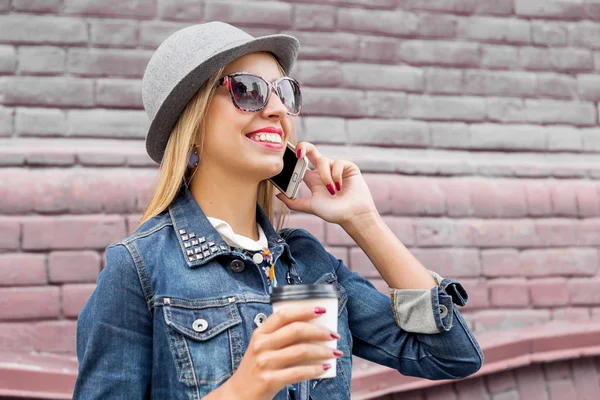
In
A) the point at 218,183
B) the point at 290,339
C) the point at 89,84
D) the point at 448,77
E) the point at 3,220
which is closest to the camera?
the point at 290,339

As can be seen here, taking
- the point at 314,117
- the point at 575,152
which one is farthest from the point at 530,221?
the point at 314,117

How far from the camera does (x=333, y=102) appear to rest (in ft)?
12.1

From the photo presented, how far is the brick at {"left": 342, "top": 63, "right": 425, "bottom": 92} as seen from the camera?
12.2ft

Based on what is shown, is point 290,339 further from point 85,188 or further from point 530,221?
point 530,221

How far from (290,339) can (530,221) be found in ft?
9.53

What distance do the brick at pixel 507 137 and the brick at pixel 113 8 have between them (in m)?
1.80

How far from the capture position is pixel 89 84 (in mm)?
3363

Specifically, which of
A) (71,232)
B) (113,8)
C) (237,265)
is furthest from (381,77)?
(237,265)

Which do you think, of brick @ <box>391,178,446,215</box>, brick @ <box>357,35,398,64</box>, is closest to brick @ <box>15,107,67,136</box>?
brick @ <box>357,35,398,64</box>

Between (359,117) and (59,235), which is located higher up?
(359,117)

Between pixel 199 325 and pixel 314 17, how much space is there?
8.06 feet

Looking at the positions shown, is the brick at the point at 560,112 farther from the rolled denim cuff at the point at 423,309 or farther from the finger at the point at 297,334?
the finger at the point at 297,334

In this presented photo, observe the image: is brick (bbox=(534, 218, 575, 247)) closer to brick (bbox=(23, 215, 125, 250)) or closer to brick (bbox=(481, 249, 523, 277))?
brick (bbox=(481, 249, 523, 277))

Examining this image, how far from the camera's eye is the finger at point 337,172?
6.40ft
